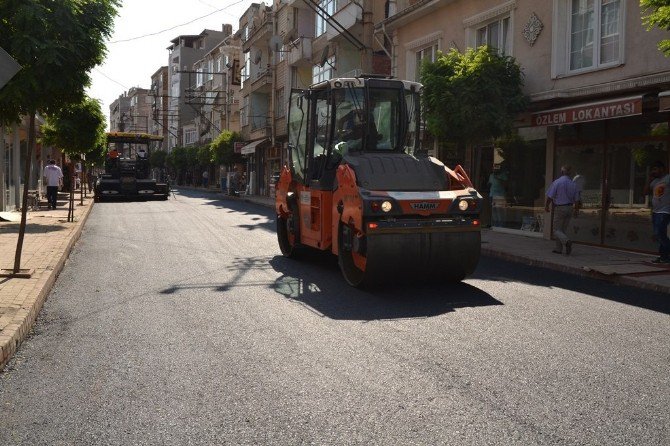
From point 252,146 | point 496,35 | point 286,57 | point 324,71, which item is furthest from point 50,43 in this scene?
point 252,146

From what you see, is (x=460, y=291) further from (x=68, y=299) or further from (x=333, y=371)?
(x=68, y=299)

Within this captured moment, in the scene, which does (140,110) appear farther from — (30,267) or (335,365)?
(335,365)

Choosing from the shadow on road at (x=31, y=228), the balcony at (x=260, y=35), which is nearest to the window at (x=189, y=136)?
the balcony at (x=260, y=35)

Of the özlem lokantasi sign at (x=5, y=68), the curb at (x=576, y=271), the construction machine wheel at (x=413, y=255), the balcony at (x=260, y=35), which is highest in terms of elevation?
the balcony at (x=260, y=35)

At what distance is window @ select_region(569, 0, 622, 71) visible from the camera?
44.7 ft

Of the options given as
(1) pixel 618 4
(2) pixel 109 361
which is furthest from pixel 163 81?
(2) pixel 109 361

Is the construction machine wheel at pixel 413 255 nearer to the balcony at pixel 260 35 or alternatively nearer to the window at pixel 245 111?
the balcony at pixel 260 35

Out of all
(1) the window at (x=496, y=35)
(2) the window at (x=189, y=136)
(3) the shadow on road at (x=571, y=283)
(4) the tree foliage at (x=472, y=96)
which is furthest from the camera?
(2) the window at (x=189, y=136)

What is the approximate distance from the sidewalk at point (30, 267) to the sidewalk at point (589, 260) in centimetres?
779

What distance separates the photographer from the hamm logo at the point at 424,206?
8047mm

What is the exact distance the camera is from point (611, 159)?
1391 cm

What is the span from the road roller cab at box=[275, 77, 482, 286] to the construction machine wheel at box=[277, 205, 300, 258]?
3cm

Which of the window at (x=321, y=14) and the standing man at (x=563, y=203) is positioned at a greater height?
the window at (x=321, y=14)

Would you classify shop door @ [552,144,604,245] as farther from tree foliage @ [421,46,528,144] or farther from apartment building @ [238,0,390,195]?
apartment building @ [238,0,390,195]
